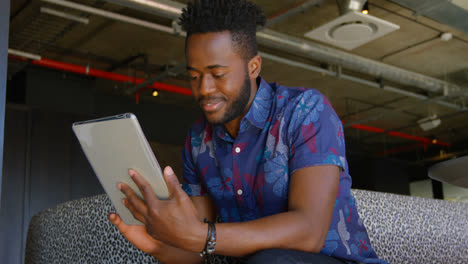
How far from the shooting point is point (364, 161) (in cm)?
1074

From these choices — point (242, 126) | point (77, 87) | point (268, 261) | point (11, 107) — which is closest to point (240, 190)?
point (242, 126)

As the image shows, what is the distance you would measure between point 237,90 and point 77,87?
6.02 metres

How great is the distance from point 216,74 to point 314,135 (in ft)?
0.84

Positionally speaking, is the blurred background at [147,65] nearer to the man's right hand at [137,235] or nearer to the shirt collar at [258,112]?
the shirt collar at [258,112]

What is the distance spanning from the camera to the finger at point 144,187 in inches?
37.2

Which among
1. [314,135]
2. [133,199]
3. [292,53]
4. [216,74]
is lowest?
[133,199]

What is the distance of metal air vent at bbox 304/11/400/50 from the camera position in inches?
168

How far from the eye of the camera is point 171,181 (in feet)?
3.02

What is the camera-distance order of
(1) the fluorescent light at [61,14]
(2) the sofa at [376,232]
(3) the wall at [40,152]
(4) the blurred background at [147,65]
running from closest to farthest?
(2) the sofa at [376,232] → (1) the fluorescent light at [61,14] → (4) the blurred background at [147,65] → (3) the wall at [40,152]

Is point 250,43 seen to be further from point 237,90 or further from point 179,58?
point 179,58

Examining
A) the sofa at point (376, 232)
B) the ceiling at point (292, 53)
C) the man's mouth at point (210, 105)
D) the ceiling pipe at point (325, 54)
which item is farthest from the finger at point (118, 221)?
the ceiling at point (292, 53)

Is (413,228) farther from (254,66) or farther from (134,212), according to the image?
(134,212)

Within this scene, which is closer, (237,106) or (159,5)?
(237,106)

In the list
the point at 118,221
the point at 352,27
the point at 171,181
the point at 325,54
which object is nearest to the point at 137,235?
the point at 118,221
